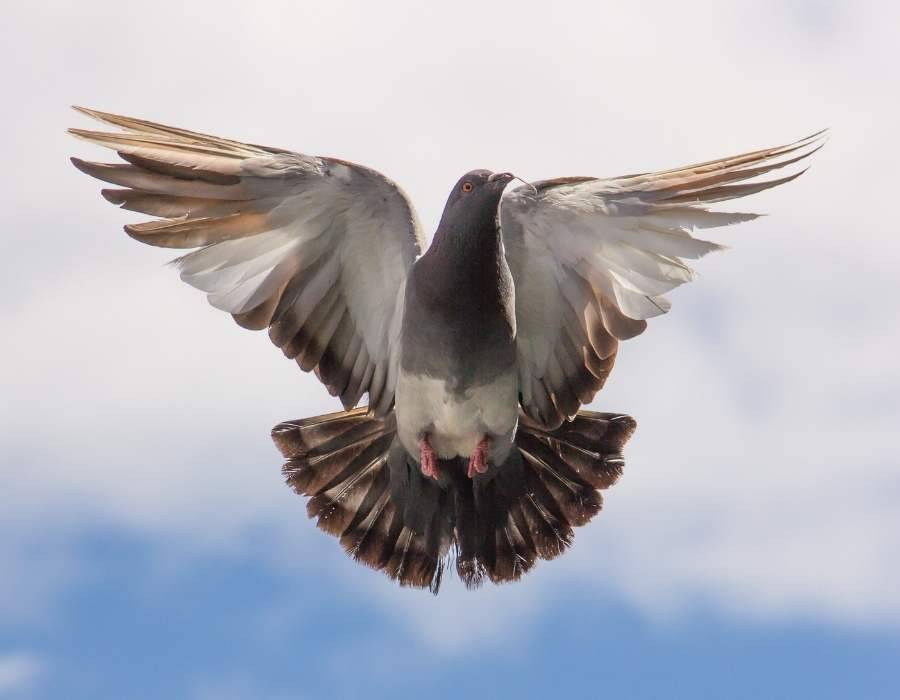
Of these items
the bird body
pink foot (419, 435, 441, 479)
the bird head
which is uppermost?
the bird head

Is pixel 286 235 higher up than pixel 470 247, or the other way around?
pixel 286 235

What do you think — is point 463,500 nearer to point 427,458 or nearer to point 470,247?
point 427,458

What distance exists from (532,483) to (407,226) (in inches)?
81.0

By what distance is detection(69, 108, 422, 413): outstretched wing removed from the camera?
819cm

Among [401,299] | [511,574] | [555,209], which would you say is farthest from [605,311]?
[511,574]

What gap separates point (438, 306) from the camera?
27.9ft

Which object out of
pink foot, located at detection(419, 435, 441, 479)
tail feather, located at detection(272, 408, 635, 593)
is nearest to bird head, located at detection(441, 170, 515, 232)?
pink foot, located at detection(419, 435, 441, 479)

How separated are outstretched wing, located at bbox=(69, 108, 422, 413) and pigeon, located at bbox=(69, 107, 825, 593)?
0.01 meters

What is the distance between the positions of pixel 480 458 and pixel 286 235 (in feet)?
6.35

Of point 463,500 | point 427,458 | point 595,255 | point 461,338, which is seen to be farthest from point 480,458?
point 595,255

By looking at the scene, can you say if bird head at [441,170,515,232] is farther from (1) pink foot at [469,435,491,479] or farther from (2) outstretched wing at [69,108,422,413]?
(1) pink foot at [469,435,491,479]

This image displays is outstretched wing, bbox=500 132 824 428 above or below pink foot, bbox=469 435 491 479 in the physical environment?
above

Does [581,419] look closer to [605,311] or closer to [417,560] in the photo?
[605,311]

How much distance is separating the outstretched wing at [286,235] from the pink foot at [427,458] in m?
0.55
